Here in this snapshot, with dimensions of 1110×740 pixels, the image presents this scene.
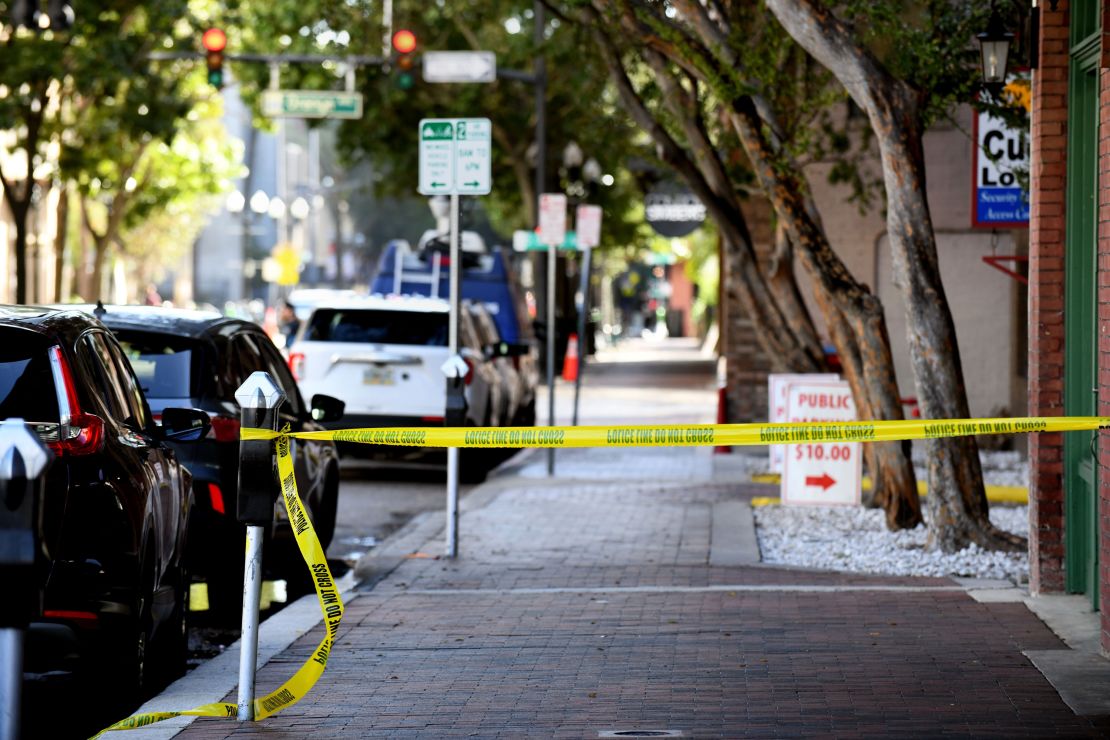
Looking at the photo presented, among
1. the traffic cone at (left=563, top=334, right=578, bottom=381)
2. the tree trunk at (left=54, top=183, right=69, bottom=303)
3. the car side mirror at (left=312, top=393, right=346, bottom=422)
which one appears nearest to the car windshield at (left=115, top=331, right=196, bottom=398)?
the car side mirror at (left=312, top=393, right=346, bottom=422)

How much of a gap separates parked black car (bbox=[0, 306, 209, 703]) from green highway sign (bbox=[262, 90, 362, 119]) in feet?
61.0

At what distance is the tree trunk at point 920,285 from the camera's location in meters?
11.1

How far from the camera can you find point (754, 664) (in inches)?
307

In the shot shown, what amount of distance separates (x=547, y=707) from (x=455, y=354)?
506cm

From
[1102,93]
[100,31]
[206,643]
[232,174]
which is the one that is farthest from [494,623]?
[232,174]

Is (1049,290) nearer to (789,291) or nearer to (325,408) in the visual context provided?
(325,408)

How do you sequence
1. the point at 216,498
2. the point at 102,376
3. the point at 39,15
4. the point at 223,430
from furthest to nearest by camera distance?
the point at 39,15
the point at 223,430
the point at 216,498
the point at 102,376

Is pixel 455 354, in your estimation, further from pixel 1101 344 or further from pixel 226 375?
pixel 1101 344

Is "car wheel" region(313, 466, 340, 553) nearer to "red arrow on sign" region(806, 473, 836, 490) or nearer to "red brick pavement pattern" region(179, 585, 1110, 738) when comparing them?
"red brick pavement pattern" region(179, 585, 1110, 738)

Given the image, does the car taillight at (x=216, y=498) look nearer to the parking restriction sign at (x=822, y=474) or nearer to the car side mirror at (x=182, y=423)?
the car side mirror at (x=182, y=423)

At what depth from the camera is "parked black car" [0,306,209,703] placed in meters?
6.58

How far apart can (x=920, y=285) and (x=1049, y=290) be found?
74.3 inches

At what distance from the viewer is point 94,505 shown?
673cm

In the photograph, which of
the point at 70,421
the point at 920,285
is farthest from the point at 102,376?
the point at 920,285
